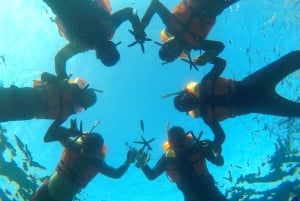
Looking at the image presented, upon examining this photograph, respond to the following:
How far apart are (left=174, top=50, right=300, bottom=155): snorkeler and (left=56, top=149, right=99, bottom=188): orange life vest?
3358 millimetres

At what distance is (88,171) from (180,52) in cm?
454

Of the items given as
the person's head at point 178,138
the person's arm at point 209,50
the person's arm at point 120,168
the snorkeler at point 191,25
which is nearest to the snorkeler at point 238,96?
the person's arm at point 209,50

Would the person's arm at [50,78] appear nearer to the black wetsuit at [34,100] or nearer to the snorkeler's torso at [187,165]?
the black wetsuit at [34,100]

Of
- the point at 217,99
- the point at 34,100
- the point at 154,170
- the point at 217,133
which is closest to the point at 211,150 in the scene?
the point at 217,133

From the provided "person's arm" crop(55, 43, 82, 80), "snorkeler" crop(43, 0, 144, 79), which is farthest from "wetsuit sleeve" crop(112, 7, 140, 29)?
"person's arm" crop(55, 43, 82, 80)

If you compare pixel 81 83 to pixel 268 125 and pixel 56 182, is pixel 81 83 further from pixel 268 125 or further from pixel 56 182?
pixel 268 125

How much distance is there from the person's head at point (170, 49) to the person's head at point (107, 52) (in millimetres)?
1318

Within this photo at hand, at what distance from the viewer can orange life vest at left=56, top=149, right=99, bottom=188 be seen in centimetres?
968

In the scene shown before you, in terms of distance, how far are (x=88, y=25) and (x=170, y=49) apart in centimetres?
230

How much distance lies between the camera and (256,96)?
875 cm

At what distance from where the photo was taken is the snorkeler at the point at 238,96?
8.65 metres

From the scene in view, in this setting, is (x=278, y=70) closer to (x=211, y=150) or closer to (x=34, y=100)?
(x=211, y=150)

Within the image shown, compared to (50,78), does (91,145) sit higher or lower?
lower

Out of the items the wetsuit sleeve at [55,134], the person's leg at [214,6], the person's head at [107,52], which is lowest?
the wetsuit sleeve at [55,134]
